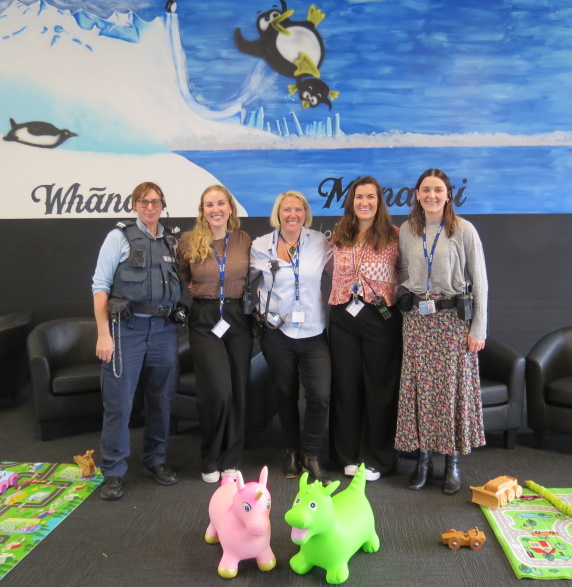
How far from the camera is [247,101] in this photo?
451 centimetres

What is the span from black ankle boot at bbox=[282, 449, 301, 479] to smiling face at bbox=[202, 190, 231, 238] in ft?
4.51

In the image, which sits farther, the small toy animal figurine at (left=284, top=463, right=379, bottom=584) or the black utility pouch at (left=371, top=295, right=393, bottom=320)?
the black utility pouch at (left=371, top=295, right=393, bottom=320)

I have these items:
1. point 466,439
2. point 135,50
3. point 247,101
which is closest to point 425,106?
point 247,101

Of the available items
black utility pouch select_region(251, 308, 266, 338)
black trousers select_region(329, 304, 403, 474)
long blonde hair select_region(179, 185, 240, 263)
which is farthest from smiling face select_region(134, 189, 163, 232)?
black trousers select_region(329, 304, 403, 474)

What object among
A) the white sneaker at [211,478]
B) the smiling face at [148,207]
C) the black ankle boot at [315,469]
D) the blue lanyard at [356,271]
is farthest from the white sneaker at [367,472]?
the smiling face at [148,207]

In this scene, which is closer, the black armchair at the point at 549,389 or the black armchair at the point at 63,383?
the black armchair at the point at 549,389

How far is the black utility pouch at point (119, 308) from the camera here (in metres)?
2.84

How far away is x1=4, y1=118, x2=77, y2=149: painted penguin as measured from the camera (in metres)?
4.66

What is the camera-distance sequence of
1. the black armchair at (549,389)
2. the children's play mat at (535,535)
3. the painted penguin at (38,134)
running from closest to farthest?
1. the children's play mat at (535,535)
2. the black armchair at (549,389)
3. the painted penguin at (38,134)

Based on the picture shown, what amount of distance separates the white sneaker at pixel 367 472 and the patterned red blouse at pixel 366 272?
956mm

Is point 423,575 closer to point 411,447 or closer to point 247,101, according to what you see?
point 411,447

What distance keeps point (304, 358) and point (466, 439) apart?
95cm

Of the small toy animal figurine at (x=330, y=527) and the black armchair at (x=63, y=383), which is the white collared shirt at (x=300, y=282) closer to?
the small toy animal figurine at (x=330, y=527)

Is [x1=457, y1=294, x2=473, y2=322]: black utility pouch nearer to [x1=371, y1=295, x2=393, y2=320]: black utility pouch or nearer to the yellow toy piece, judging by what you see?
[x1=371, y1=295, x2=393, y2=320]: black utility pouch
